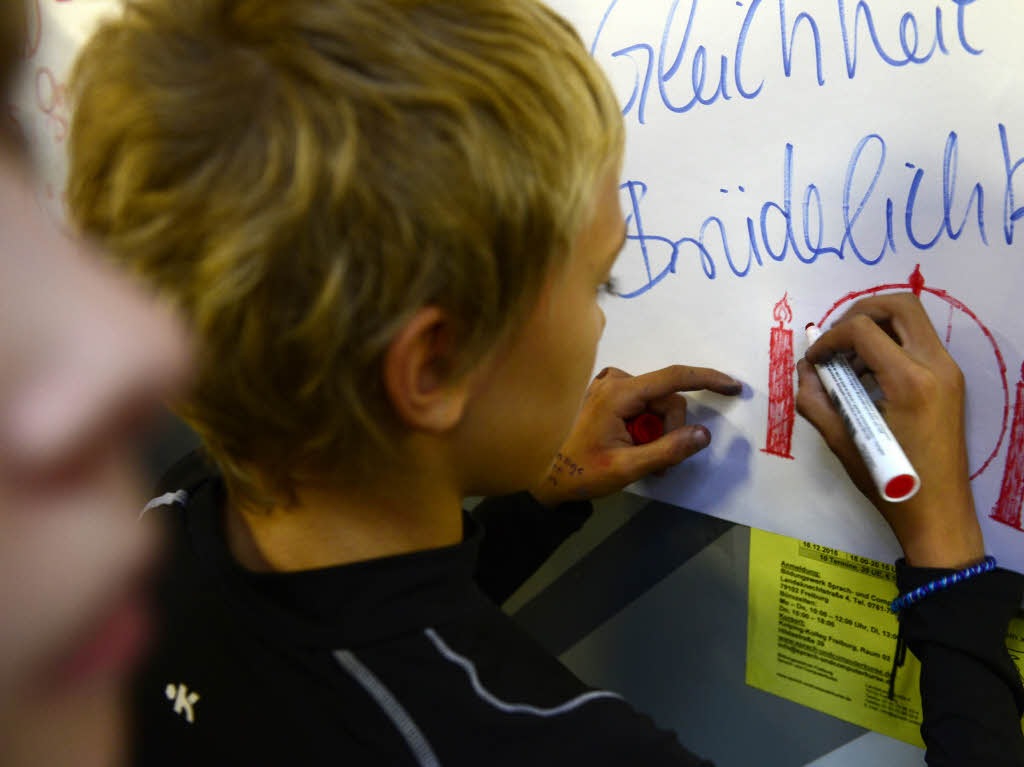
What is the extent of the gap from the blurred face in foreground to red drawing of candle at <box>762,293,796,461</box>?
0.40m

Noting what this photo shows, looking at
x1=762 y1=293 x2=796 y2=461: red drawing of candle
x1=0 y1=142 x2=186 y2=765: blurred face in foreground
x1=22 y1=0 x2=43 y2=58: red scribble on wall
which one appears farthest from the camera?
x1=22 y1=0 x2=43 y2=58: red scribble on wall

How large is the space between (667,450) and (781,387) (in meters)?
0.09

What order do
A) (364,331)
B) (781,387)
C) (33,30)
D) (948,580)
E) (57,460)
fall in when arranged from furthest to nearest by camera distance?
(33,30), (781,387), (948,580), (364,331), (57,460)

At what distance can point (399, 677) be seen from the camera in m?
0.35

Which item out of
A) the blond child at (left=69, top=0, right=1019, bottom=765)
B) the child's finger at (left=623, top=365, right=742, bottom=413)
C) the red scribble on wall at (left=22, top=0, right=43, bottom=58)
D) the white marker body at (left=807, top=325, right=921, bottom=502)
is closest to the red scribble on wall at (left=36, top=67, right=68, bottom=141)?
the red scribble on wall at (left=22, top=0, right=43, bottom=58)

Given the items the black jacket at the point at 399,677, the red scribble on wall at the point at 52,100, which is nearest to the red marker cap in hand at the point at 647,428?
the black jacket at the point at 399,677

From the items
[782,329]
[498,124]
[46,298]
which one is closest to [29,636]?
[46,298]

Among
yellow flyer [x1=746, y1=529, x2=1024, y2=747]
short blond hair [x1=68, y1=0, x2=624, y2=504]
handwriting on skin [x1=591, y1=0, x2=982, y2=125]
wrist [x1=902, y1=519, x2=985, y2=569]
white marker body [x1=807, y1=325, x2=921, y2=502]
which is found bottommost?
yellow flyer [x1=746, y1=529, x2=1024, y2=747]

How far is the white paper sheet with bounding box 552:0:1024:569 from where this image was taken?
429 millimetres

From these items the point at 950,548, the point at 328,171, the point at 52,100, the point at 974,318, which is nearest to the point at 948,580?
the point at 950,548

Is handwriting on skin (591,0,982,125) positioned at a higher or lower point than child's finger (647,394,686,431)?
higher

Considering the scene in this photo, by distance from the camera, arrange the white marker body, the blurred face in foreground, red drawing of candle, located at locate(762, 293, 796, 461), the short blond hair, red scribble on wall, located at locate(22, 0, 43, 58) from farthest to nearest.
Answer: red scribble on wall, located at locate(22, 0, 43, 58) → red drawing of candle, located at locate(762, 293, 796, 461) → the white marker body → the short blond hair → the blurred face in foreground

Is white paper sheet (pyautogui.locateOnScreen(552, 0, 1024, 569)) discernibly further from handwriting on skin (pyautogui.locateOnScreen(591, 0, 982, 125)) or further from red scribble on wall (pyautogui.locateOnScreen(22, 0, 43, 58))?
red scribble on wall (pyautogui.locateOnScreen(22, 0, 43, 58))

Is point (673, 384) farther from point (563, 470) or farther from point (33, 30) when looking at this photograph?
point (33, 30)
